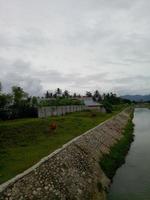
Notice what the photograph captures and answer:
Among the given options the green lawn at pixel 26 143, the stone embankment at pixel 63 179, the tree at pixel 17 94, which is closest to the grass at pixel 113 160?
the stone embankment at pixel 63 179

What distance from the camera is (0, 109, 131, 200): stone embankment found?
500 inches

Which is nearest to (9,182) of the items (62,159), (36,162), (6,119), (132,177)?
(36,162)

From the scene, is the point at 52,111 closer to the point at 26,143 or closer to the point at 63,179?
the point at 26,143

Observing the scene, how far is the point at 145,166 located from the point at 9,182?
1293 cm

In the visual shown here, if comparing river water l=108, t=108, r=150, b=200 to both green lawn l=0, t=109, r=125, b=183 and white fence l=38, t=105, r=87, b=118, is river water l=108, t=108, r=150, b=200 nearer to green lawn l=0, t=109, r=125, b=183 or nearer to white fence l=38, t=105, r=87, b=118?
green lawn l=0, t=109, r=125, b=183

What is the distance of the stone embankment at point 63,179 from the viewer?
12.7 metres

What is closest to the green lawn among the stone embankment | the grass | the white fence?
the stone embankment

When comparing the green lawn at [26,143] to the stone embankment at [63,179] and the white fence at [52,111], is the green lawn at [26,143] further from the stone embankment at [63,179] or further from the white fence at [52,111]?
the white fence at [52,111]

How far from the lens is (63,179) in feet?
50.0

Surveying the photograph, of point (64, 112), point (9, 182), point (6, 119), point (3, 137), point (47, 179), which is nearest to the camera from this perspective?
point (9, 182)

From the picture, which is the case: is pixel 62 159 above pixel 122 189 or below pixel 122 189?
above

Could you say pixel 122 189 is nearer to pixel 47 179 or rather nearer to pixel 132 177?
pixel 132 177

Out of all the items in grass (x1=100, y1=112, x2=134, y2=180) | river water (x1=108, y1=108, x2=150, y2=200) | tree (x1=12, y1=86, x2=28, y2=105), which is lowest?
river water (x1=108, y1=108, x2=150, y2=200)

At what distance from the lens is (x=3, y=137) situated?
24.6m
